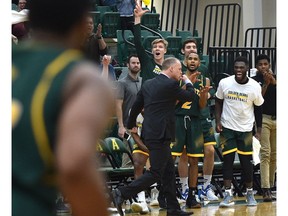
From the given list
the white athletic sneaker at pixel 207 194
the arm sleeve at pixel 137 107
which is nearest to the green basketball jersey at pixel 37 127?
the arm sleeve at pixel 137 107

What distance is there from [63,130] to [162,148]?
7.97m

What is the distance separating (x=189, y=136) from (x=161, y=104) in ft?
5.29

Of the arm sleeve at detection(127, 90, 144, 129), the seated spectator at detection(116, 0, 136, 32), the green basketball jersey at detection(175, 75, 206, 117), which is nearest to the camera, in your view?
the arm sleeve at detection(127, 90, 144, 129)

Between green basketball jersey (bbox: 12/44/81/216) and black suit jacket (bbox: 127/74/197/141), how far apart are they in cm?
771

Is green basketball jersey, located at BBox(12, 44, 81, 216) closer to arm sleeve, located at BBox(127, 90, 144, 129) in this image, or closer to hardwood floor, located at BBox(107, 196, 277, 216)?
arm sleeve, located at BBox(127, 90, 144, 129)

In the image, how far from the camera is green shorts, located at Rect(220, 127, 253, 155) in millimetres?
12391

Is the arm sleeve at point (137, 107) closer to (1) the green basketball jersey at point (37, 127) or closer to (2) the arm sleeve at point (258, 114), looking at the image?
(2) the arm sleeve at point (258, 114)

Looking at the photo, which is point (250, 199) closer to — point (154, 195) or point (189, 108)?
point (154, 195)

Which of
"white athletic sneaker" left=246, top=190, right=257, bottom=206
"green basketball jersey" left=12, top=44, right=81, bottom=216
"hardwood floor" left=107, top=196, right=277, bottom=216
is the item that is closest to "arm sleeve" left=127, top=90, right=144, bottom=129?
"hardwood floor" left=107, top=196, right=277, bottom=216

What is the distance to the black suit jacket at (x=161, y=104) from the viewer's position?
34.0 ft

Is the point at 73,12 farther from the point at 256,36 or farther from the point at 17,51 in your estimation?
the point at 256,36

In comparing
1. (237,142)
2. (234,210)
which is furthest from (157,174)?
(237,142)

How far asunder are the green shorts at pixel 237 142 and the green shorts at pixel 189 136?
54 centimetres
